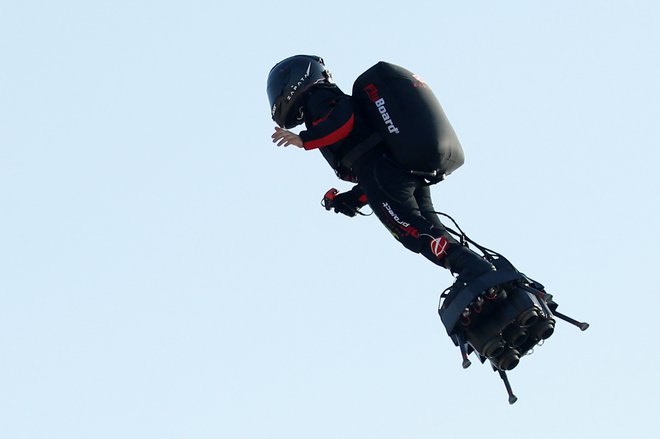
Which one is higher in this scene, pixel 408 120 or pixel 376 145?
pixel 408 120

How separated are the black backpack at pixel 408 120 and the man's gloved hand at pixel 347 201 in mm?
1706

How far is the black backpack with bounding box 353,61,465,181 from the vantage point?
77.9 ft

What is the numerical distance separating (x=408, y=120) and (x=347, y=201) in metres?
2.27

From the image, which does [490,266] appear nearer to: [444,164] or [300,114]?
[444,164]

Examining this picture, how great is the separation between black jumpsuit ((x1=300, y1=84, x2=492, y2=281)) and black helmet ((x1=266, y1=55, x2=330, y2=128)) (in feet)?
0.62

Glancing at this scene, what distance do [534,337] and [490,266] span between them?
3.69 feet

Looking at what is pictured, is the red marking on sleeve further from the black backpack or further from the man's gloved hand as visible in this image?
the man's gloved hand

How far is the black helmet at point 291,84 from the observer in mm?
24422

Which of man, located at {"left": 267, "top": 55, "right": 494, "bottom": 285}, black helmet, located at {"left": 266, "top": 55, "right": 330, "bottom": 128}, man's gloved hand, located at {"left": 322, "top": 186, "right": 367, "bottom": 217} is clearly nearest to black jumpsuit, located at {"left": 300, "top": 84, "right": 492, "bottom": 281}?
man, located at {"left": 267, "top": 55, "right": 494, "bottom": 285}

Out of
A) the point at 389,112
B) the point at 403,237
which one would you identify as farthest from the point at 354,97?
the point at 403,237

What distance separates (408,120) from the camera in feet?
78.2

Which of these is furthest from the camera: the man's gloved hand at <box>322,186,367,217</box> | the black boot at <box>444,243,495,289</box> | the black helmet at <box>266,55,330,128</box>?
the man's gloved hand at <box>322,186,367,217</box>

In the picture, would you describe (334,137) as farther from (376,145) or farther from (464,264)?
(464,264)

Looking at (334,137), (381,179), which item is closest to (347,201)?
(381,179)
